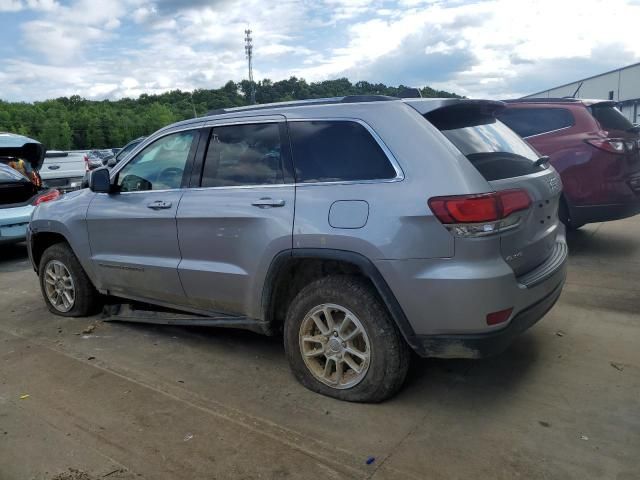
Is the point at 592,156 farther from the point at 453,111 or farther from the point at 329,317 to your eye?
the point at 329,317

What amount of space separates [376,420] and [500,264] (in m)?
1.11

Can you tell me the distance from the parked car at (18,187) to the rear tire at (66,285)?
211 cm

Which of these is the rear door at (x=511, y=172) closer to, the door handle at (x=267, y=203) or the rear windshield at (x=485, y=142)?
the rear windshield at (x=485, y=142)

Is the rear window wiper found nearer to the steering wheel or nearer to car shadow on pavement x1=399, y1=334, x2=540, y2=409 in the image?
car shadow on pavement x1=399, y1=334, x2=540, y2=409

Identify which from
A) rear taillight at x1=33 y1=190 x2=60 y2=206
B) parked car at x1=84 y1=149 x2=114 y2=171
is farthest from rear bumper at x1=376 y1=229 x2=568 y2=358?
parked car at x1=84 y1=149 x2=114 y2=171

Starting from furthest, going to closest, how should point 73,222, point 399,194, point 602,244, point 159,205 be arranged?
point 602,244 < point 73,222 < point 159,205 < point 399,194

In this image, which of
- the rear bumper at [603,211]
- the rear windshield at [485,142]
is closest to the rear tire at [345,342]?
the rear windshield at [485,142]

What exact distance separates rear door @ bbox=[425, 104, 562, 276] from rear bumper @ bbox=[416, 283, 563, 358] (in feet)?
0.95

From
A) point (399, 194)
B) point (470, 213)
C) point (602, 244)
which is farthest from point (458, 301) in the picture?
point (602, 244)

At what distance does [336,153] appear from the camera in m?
3.29

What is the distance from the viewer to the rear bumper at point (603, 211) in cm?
622

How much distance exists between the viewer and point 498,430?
117 inches

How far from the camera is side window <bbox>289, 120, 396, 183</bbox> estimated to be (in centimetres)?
313

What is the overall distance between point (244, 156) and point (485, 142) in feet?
5.11
